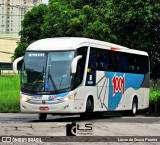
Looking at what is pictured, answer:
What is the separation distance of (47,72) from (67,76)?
0.80 metres

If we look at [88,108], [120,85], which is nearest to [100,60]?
[88,108]

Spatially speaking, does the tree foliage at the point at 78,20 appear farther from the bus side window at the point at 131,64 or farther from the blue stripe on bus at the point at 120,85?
the blue stripe on bus at the point at 120,85

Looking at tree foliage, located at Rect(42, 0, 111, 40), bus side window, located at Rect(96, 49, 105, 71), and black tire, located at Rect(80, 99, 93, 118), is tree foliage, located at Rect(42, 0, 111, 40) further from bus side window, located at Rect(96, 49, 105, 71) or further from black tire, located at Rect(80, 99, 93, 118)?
black tire, located at Rect(80, 99, 93, 118)

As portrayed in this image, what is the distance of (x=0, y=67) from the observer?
84.7 m

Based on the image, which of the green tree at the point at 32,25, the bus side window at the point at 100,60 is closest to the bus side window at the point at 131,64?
the bus side window at the point at 100,60

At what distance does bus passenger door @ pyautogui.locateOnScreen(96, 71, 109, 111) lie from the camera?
2064 cm

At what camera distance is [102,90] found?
2109cm

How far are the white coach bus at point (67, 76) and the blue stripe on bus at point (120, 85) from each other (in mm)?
49

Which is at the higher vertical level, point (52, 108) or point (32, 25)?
point (32, 25)

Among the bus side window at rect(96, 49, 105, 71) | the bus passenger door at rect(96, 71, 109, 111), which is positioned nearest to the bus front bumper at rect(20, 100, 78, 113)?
the bus passenger door at rect(96, 71, 109, 111)

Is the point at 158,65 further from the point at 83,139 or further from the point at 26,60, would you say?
the point at 83,139

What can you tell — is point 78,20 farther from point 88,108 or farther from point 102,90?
point 88,108

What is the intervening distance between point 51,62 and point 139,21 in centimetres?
884

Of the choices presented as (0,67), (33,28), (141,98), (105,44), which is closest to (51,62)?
(105,44)
